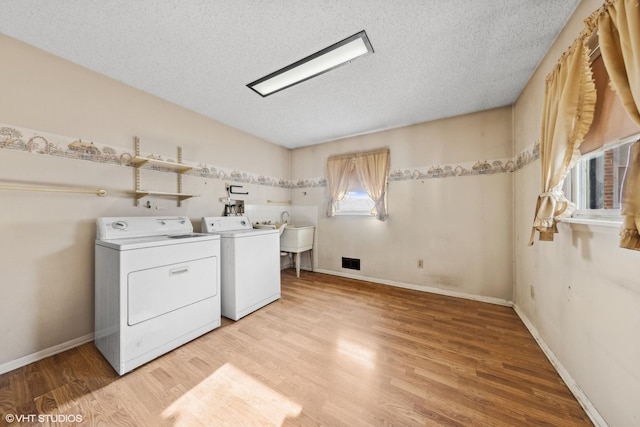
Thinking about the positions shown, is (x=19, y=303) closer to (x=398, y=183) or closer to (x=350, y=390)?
(x=350, y=390)

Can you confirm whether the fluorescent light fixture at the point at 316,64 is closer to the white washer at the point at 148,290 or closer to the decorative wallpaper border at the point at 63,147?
the decorative wallpaper border at the point at 63,147

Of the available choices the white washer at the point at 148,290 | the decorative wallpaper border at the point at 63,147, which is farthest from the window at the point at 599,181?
the decorative wallpaper border at the point at 63,147

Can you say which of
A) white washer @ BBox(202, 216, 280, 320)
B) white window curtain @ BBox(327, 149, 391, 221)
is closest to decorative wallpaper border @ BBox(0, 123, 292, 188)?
white washer @ BBox(202, 216, 280, 320)

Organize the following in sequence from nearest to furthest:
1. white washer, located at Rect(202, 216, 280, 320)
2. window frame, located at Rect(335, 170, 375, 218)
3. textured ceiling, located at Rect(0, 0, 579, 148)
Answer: textured ceiling, located at Rect(0, 0, 579, 148) < white washer, located at Rect(202, 216, 280, 320) < window frame, located at Rect(335, 170, 375, 218)

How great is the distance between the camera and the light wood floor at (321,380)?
1153 millimetres

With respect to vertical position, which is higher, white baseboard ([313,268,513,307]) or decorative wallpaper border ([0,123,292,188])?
decorative wallpaper border ([0,123,292,188])

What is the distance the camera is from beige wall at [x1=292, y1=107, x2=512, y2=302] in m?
2.51

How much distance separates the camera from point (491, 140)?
2.55m

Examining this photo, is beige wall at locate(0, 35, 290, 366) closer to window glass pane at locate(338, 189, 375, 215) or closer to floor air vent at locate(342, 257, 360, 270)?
window glass pane at locate(338, 189, 375, 215)

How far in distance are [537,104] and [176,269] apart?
10.8 ft

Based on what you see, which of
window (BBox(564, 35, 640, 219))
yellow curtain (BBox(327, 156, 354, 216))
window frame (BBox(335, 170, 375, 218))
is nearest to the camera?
window (BBox(564, 35, 640, 219))

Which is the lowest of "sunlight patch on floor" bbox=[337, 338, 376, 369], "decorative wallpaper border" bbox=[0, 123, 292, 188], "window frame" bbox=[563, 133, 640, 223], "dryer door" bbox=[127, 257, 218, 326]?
"sunlight patch on floor" bbox=[337, 338, 376, 369]

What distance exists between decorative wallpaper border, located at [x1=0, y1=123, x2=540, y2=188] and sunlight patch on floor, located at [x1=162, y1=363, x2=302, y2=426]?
203 centimetres

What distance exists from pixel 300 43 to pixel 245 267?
6.65 ft
